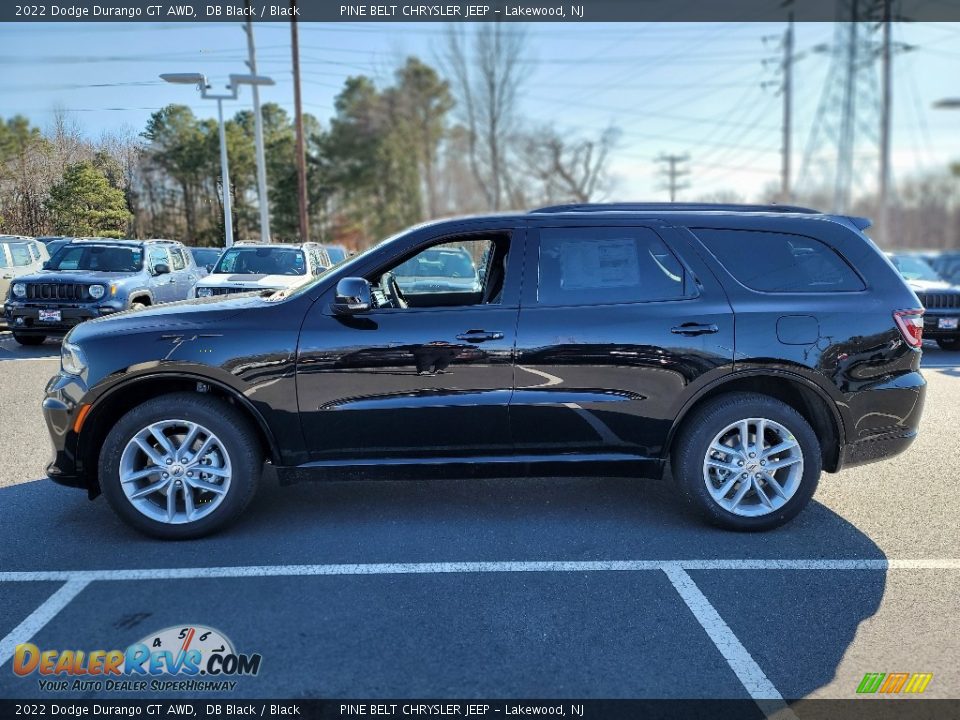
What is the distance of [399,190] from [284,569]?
42.6 metres

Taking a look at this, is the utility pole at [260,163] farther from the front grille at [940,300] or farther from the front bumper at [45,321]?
the front grille at [940,300]

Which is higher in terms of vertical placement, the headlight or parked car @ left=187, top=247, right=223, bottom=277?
parked car @ left=187, top=247, right=223, bottom=277

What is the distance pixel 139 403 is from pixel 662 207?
133 inches

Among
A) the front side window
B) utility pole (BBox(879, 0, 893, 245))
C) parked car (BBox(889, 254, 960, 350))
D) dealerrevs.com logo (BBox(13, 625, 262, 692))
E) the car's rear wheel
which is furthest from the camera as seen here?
utility pole (BBox(879, 0, 893, 245))

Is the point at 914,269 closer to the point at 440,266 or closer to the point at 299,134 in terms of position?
the point at 440,266

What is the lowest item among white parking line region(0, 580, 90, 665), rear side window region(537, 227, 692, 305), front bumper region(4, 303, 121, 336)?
white parking line region(0, 580, 90, 665)

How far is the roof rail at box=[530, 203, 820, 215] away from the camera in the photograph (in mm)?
4398

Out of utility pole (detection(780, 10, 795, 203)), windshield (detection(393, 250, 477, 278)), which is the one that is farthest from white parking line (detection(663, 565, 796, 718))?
utility pole (detection(780, 10, 795, 203))

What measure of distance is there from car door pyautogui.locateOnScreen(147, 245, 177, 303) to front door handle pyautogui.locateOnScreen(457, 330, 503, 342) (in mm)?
9572

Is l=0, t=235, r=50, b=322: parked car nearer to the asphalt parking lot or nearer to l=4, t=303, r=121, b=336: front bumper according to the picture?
l=4, t=303, r=121, b=336: front bumper

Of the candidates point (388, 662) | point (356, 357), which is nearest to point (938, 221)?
point (356, 357)

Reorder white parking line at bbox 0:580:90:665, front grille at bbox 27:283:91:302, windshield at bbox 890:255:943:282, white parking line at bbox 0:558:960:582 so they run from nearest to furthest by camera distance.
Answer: white parking line at bbox 0:580:90:665 → white parking line at bbox 0:558:960:582 → front grille at bbox 27:283:91:302 → windshield at bbox 890:255:943:282

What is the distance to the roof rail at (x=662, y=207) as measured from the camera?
440 centimetres

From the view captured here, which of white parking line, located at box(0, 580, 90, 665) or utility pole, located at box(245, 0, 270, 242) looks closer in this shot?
white parking line, located at box(0, 580, 90, 665)
